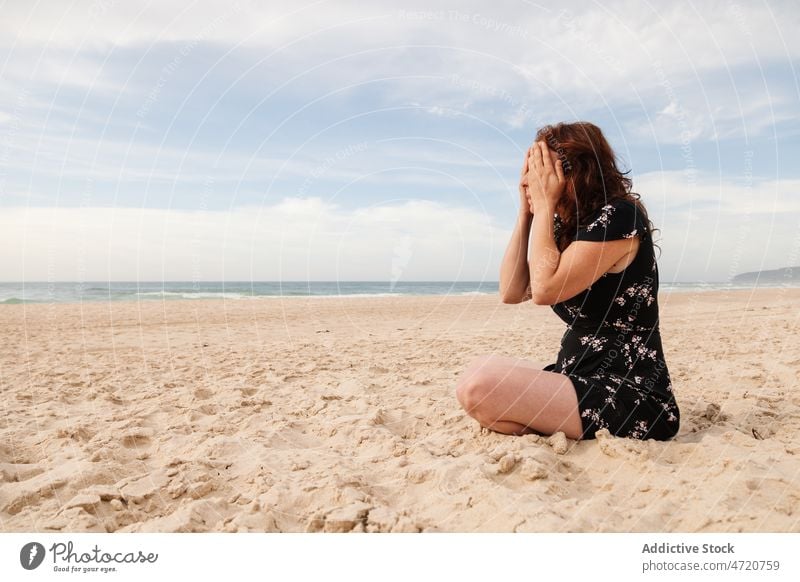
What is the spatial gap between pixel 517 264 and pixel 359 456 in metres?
1.67

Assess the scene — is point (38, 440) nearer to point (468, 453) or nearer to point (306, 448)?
point (306, 448)

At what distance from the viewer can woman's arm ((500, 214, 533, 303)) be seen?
3689 millimetres

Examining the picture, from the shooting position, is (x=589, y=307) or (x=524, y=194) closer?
(x=589, y=307)

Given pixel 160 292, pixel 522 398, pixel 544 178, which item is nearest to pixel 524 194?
pixel 544 178

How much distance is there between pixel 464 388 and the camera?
330cm

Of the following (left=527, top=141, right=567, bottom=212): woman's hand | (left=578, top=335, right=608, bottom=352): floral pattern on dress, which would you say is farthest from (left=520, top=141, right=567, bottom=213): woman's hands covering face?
(left=578, top=335, right=608, bottom=352): floral pattern on dress

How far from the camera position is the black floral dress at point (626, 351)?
307 centimetres

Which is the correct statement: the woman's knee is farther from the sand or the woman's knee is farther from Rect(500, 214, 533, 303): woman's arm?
Rect(500, 214, 533, 303): woman's arm

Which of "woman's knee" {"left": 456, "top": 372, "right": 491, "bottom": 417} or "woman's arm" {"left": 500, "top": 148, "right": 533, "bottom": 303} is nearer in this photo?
"woman's knee" {"left": 456, "top": 372, "right": 491, "bottom": 417}

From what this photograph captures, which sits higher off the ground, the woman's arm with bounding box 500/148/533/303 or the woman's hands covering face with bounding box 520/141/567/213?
the woman's hands covering face with bounding box 520/141/567/213

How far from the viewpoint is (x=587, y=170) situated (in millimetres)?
3184

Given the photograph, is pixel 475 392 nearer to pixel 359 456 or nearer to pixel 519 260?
pixel 359 456

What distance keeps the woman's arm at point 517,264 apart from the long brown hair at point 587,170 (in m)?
0.46
